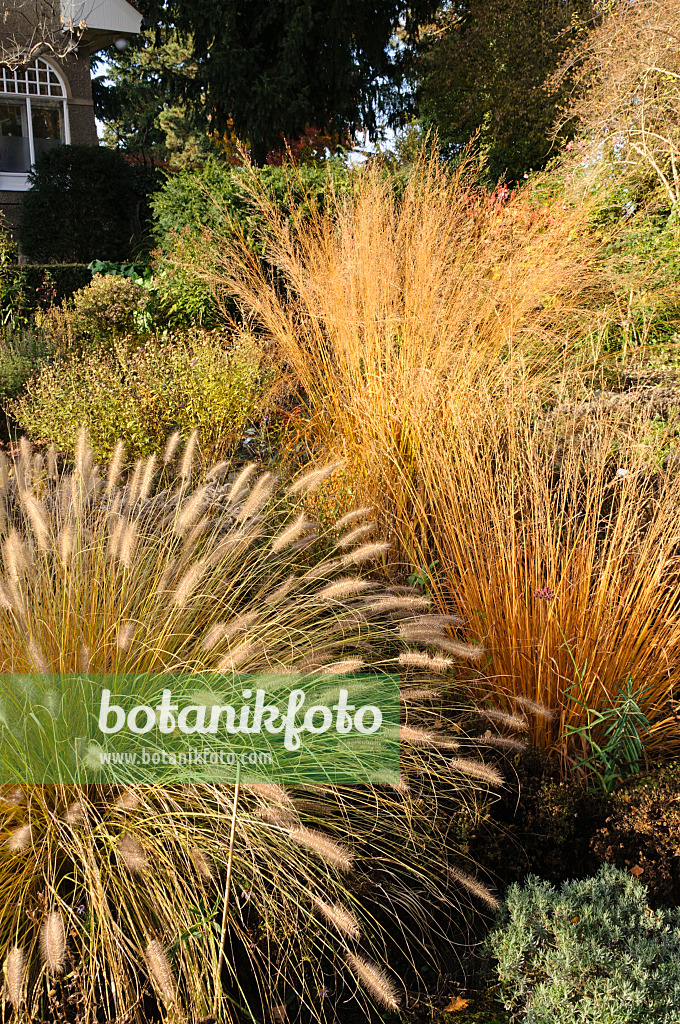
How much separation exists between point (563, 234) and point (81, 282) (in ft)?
32.1

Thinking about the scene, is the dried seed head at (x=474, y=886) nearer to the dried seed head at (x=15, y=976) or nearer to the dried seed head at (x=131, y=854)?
the dried seed head at (x=131, y=854)

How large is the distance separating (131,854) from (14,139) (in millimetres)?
19043

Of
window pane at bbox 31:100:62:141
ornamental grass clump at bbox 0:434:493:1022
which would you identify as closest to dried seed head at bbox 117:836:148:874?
ornamental grass clump at bbox 0:434:493:1022

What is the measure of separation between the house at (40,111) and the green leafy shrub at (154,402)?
13989 mm

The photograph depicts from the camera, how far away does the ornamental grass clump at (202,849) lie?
5.80ft

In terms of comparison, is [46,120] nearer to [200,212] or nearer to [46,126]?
[46,126]

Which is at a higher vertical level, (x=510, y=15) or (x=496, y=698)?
(x=510, y=15)

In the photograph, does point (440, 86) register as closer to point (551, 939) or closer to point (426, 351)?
point (426, 351)

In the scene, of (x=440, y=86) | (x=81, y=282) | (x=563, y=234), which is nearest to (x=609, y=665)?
(x=563, y=234)

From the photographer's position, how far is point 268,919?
6.27ft

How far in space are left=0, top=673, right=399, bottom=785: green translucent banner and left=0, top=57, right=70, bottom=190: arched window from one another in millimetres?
17601

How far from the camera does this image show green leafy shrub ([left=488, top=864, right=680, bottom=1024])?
169 cm

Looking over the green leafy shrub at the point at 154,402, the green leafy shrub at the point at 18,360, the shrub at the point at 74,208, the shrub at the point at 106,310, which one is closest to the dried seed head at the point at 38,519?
the green leafy shrub at the point at 154,402

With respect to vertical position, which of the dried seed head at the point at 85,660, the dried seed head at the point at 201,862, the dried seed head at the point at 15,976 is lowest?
the dried seed head at the point at 15,976
